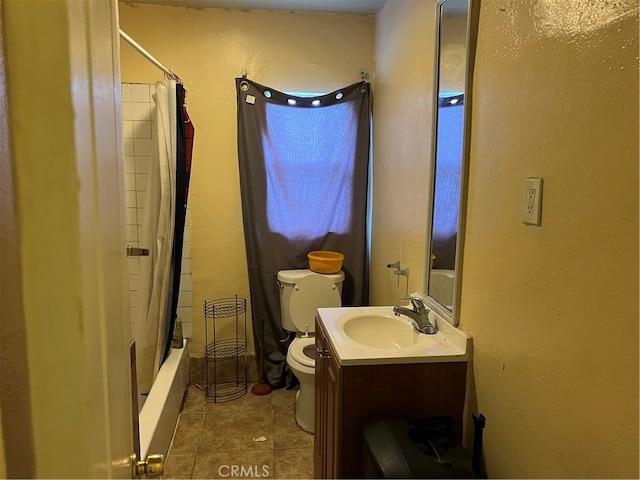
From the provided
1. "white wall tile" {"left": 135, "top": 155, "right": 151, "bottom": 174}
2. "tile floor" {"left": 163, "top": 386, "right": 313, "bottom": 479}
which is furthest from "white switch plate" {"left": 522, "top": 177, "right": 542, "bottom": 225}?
"white wall tile" {"left": 135, "top": 155, "right": 151, "bottom": 174}

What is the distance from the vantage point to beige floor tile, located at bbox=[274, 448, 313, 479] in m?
2.26

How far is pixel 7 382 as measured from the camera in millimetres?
456

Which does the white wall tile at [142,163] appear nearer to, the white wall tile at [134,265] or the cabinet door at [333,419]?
the white wall tile at [134,265]

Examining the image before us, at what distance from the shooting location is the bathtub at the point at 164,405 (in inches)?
81.2

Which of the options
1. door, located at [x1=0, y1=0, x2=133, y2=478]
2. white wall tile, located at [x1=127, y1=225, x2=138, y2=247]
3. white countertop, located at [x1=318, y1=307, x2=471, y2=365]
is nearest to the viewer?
door, located at [x1=0, y1=0, x2=133, y2=478]

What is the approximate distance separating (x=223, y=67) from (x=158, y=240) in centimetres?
121

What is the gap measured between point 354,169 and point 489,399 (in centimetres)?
191

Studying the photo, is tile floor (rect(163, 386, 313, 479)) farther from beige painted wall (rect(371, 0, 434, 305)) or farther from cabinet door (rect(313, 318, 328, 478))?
beige painted wall (rect(371, 0, 434, 305))

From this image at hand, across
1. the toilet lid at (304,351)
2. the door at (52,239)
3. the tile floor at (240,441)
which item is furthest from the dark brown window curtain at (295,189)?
the door at (52,239)

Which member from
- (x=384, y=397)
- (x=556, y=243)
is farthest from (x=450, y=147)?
(x=384, y=397)

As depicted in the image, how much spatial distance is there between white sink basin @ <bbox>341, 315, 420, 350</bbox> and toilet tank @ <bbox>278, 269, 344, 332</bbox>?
3.15 ft

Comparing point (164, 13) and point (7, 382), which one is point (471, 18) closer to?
point (7, 382)

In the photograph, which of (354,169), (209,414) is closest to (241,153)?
(354,169)

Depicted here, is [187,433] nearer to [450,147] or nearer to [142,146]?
[142,146]
